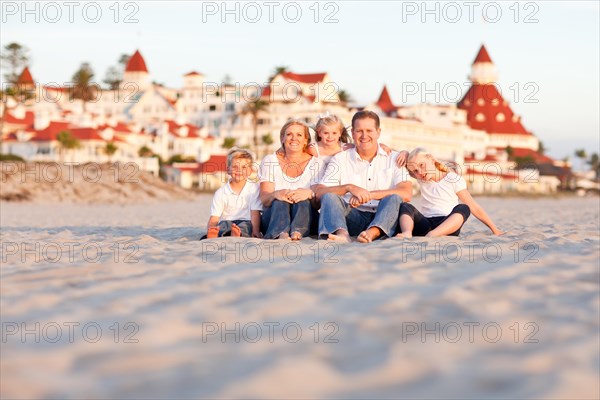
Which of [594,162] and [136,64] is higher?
[136,64]

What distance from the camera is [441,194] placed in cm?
664

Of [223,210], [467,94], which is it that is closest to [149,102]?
[467,94]

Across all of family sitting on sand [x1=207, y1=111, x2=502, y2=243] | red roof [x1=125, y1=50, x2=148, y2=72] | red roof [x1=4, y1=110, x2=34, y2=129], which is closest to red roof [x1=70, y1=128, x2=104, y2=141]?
red roof [x1=4, y1=110, x2=34, y2=129]

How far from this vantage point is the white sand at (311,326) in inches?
97.4

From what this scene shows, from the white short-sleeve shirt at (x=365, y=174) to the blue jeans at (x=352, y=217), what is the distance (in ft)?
0.57

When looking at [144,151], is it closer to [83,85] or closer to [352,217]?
[83,85]

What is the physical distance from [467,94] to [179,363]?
349 ft

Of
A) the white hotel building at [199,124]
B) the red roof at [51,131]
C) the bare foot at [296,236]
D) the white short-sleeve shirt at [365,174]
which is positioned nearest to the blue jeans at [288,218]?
the bare foot at [296,236]

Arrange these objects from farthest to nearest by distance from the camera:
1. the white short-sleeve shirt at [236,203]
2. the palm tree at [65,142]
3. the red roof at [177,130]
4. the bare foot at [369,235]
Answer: the red roof at [177,130], the palm tree at [65,142], the white short-sleeve shirt at [236,203], the bare foot at [369,235]

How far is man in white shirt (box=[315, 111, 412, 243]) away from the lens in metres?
6.23

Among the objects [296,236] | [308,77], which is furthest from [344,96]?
[296,236]

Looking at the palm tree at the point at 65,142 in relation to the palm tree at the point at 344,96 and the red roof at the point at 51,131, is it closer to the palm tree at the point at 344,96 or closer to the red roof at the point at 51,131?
the red roof at the point at 51,131

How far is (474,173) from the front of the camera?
2692 inches

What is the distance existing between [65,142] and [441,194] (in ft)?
174
